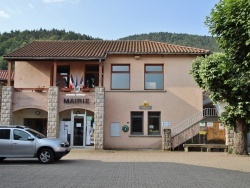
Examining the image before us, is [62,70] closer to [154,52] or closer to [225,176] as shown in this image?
[154,52]

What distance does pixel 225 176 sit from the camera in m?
12.0

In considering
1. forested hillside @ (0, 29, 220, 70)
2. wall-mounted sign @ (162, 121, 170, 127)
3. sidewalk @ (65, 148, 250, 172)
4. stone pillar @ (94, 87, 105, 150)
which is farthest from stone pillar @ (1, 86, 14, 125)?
forested hillside @ (0, 29, 220, 70)

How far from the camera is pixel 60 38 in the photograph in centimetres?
6184

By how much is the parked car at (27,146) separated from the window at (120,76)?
1166 cm

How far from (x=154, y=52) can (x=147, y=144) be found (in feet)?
23.8

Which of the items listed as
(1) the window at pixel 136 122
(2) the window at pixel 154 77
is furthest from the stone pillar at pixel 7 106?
(2) the window at pixel 154 77

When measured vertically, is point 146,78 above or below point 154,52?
below

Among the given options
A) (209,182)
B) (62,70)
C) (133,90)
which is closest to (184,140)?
(133,90)

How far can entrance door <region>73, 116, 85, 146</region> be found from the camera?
83.8 feet

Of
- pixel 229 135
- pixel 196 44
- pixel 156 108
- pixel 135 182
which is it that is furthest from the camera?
pixel 196 44

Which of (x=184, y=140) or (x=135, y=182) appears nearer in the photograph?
(x=135, y=182)

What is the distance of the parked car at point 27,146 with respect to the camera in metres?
15.5

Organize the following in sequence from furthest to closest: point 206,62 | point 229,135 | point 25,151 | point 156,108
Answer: point 156,108 → point 229,135 → point 206,62 → point 25,151

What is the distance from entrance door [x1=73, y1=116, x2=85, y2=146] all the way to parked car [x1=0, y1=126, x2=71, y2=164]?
964 centimetres
